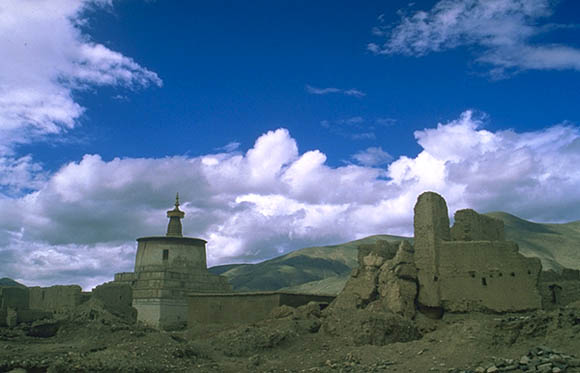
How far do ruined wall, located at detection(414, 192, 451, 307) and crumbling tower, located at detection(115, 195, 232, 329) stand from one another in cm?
1671

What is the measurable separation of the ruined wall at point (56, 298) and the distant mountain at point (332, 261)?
21.3m

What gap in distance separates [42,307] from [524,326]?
976 inches

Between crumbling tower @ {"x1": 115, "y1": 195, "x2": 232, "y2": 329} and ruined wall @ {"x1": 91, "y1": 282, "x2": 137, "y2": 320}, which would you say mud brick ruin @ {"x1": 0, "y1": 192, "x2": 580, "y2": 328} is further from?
crumbling tower @ {"x1": 115, "y1": 195, "x2": 232, "y2": 329}

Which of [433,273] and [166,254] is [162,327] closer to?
[166,254]

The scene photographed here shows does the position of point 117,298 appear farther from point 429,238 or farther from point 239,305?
point 429,238

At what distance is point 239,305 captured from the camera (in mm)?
22891

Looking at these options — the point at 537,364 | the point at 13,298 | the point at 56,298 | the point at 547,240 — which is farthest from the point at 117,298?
the point at 547,240

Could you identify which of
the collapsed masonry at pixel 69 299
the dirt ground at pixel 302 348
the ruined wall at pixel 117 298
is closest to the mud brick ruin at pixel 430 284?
the dirt ground at pixel 302 348

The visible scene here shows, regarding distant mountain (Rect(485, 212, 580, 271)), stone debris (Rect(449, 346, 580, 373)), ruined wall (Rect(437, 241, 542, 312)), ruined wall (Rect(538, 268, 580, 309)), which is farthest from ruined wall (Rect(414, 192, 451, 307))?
distant mountain (Rect(485, 212, 580, 271))

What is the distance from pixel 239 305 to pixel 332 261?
2253 inches

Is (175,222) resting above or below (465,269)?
above

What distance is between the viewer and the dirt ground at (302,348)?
12445mm

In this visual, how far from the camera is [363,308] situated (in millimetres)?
19469

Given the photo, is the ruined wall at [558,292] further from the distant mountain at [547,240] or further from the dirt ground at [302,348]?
the distant mountain at [547,240]
